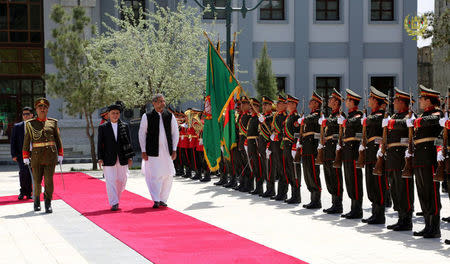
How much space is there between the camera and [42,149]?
1182 centimetres

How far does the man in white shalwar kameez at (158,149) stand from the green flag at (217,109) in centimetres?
170

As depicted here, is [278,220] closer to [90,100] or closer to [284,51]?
[90,100]

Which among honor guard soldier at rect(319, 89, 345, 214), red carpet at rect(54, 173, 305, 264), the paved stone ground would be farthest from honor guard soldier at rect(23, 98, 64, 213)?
honor guard soldier at rect(319, 89, 345, 214)

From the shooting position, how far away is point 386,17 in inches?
1300

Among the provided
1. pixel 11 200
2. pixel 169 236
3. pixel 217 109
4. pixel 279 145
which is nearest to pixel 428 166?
pixel 169 236

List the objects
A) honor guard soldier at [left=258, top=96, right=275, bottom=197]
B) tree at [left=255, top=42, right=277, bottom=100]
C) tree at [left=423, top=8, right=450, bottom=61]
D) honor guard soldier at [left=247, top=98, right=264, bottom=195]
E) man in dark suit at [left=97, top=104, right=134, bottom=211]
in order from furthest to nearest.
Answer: tree at [left=255, top=42, right=277, bottom=100] < tree at [left=423, top=8, right=450, bottom=61] < honor guard soldier at [left=247, top=98, right=264, bottom=195] < honor guard soldier at [left=258, top=96, right=275, bottom=197] < man in dark suit at [left=97, top=104, right=134, bottom=211]

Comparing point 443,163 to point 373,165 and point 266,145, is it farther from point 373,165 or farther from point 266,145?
point 266,145

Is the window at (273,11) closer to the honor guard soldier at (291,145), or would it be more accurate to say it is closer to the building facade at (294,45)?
the building facade at (294,45)

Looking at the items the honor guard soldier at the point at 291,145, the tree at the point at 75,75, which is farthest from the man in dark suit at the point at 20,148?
the tree at the point at 75,75

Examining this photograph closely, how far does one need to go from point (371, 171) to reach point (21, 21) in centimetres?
2465

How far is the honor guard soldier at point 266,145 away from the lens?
13738mm

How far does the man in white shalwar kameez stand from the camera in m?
12.6

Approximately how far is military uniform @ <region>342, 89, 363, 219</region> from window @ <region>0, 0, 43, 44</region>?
2341cm

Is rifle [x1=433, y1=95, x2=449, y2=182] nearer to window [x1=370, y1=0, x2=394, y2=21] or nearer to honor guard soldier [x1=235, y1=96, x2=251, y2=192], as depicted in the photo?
honor guard soldier [x1=235, y1=96, x2=251, y2=192]
